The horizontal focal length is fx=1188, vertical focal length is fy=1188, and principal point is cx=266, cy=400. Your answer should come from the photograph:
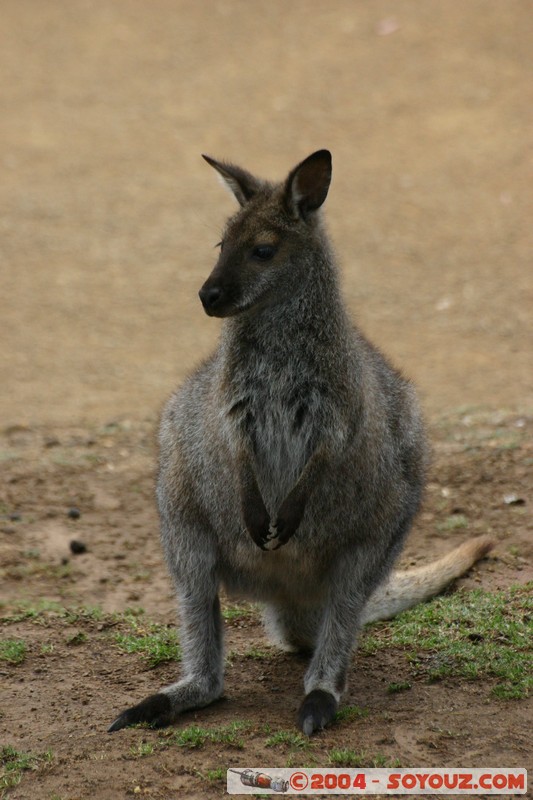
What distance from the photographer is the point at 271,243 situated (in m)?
4.29

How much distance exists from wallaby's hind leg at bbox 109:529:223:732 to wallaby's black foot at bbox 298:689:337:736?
0.44 metres

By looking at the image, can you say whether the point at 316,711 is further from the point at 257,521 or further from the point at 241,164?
the point at 241,164

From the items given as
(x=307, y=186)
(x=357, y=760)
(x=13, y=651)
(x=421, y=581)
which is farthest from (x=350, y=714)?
(x=307, y=186)

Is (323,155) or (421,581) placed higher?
(323,155)

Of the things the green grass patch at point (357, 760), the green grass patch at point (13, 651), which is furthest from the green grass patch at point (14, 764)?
the green grass patch at point (357, 760)

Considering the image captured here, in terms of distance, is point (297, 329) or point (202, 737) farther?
point (297, 329)

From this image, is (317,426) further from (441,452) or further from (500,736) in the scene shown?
(441,452)

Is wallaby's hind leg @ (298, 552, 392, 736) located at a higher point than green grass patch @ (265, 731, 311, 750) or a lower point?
higher

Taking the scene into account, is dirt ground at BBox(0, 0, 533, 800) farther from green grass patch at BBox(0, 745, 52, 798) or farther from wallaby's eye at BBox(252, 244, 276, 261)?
wallaby's eye at BBox(252, 244, 276, 261)

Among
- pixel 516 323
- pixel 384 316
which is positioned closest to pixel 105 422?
pixel 384 316

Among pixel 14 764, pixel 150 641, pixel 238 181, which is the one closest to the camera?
pixel 14 764

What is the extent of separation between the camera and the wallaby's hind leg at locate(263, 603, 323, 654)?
15.9ft

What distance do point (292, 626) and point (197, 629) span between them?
49cm

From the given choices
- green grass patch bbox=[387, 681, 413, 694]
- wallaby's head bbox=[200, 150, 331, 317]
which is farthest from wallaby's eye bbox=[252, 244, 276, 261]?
green grass patch bbox=[387, 681, 413, 694]
